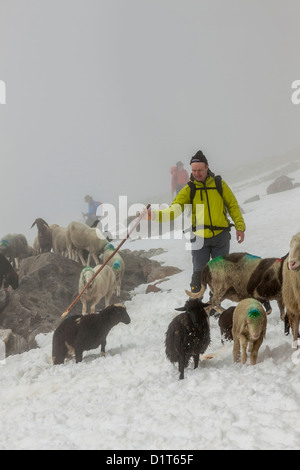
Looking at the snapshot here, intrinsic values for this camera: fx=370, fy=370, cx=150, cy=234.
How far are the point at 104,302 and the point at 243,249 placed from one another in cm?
536

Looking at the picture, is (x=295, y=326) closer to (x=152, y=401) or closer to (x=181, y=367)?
(x=181, y=367)

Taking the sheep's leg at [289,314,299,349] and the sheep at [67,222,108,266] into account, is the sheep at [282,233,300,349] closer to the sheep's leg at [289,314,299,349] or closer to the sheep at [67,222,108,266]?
the sheep's leg at [289,314,299,349]

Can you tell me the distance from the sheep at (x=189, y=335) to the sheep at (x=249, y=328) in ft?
1.30

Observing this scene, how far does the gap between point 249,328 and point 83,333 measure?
285 cm

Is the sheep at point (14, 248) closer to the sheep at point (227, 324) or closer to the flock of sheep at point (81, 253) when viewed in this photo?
the flock of sheep at point (81, 253)

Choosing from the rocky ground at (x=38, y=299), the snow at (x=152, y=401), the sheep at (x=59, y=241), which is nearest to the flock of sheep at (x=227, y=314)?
the snow at (x=152, y=401)

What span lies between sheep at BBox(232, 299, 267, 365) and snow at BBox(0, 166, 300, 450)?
0.16 metres

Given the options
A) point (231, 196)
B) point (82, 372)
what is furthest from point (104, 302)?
point (231, 196)

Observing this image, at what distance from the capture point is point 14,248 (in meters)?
13.7

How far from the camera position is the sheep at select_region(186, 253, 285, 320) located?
5.31m

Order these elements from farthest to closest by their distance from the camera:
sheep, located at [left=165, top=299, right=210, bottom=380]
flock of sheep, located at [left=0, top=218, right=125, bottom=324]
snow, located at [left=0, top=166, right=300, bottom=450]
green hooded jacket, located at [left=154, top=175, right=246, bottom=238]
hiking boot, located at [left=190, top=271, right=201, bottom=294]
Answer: flock of sheep, located at [left=0, top=218, right=125, bottom=324], hiking boot, located at [left=190, top=271, right=201, bottom=294], green hooded jacket, located at [left=154, top=175, right=246, bottom=238], sheep, located at [left=165, top=299, right=210, bottom=380], snow, located at [left=0, top=166, right=300, bottom=450]

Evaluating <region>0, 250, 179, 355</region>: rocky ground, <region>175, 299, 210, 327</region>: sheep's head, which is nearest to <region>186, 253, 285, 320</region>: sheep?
<region>175, 299, 210, 327</region>: sheep's head

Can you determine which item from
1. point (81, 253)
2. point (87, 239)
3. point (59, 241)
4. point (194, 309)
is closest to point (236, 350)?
point (194, 309)

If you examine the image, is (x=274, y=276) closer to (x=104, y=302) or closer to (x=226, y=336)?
(x=226, y=336)
